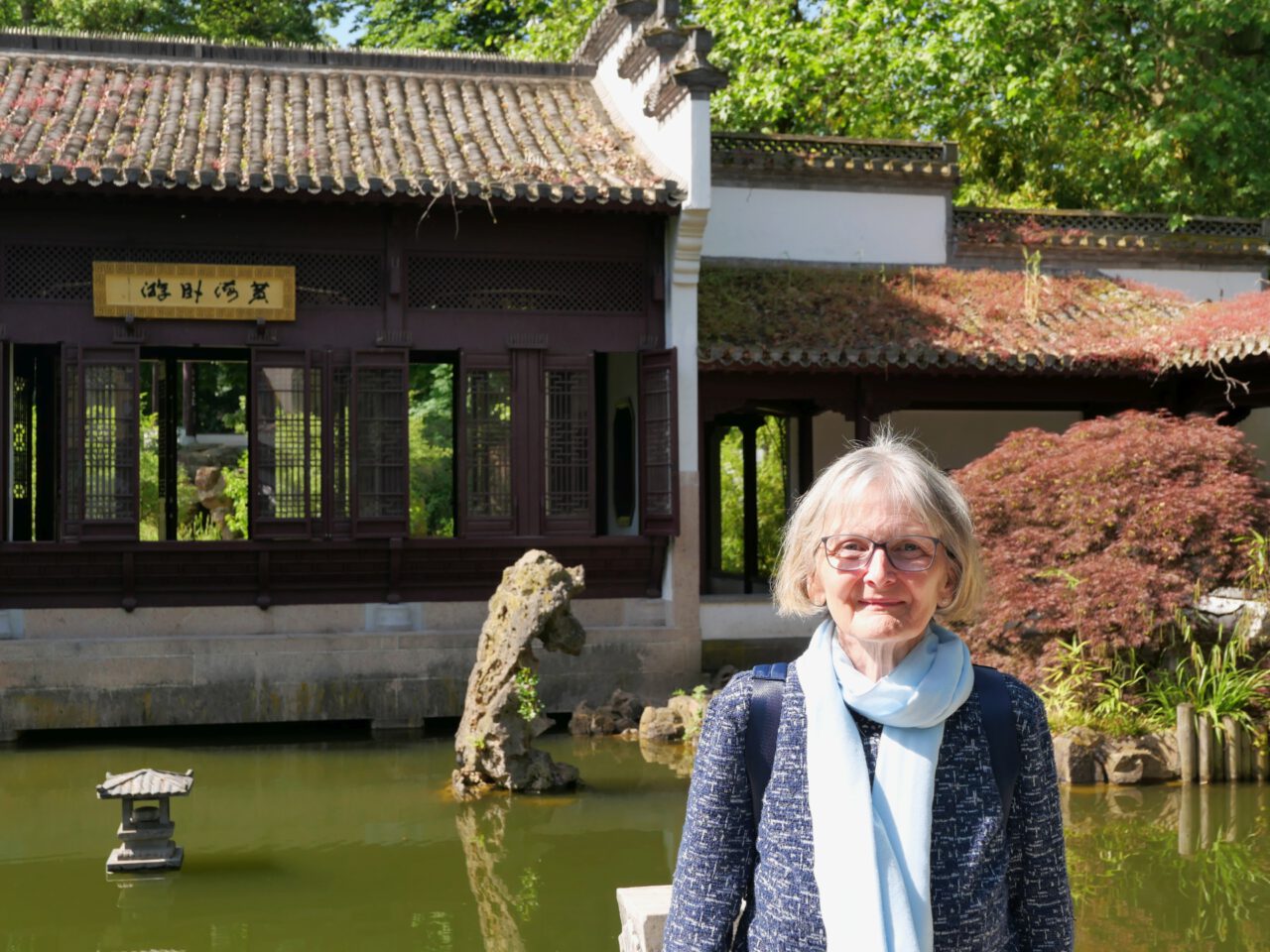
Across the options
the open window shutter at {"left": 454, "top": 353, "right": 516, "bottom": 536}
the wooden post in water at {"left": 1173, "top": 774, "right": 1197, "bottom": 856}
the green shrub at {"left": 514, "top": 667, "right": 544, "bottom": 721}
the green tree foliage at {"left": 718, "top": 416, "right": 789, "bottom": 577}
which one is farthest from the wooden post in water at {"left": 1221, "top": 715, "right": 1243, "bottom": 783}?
the green tree foliage at {"left": 718, "top": 416, "right": 789, "bottom": 577}

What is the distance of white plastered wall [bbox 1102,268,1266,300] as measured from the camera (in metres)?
14.7

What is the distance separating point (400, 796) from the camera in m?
8.83

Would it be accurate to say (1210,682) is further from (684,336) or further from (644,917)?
(644,917)

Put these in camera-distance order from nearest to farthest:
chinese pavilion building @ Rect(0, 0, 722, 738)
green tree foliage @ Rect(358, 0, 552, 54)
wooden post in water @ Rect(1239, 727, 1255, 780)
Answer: wooden post in water @ Rect(1239, 727, 1255, 780) → chinese pavilion building @ Rect(0, 0, 722, 738) → green tree foliage @ Rect(358, 0, 552, 54)

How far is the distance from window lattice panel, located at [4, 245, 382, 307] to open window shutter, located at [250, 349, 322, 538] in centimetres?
57

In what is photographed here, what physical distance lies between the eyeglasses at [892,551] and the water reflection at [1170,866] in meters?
4.08

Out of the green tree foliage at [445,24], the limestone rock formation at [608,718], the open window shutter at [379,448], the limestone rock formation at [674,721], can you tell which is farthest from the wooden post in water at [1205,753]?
the green tree foliage at [445,24]

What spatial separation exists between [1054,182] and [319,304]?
10.3m

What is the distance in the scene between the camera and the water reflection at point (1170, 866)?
6.09 meters

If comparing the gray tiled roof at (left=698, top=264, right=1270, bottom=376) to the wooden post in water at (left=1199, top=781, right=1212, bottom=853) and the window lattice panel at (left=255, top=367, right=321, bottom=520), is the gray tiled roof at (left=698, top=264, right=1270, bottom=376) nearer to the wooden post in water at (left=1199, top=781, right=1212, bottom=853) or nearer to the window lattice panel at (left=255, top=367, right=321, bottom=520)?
the window lattice panel at (left=255, top=367, right=321, bottom=520)

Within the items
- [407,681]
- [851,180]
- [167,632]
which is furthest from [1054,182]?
[167,632]

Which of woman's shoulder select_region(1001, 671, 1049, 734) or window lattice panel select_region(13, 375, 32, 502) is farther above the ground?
window lattice panel select_region(13, 375, 32, 502)

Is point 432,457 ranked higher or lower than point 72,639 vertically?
higher

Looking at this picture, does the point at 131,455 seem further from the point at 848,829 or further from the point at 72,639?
the point at 848,829
